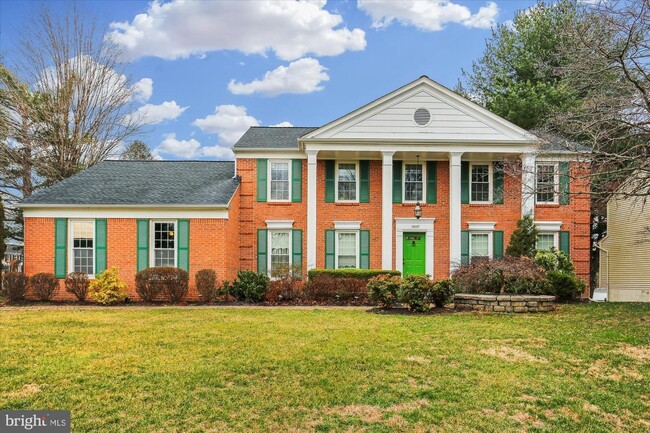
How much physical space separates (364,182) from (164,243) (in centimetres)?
805

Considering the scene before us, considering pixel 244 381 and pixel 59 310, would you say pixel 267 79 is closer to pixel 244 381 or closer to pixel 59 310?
pixel 59 310

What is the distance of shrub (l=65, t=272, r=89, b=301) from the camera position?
15.3m

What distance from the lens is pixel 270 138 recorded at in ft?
65.0

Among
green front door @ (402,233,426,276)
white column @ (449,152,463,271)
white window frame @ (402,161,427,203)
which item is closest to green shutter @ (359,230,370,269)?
green front door @ (402,233,426,276)

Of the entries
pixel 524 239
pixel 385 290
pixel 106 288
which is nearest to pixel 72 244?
pixel 106 288

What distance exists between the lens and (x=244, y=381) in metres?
6.15

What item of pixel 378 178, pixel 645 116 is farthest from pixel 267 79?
pixel 645 116

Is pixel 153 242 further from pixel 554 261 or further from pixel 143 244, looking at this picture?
pixel 554 261

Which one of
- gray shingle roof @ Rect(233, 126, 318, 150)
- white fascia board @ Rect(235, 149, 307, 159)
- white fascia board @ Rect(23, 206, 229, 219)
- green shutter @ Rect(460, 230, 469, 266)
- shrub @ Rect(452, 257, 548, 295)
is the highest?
gray shingle roof @ Rect(233, 126, 318, 150)

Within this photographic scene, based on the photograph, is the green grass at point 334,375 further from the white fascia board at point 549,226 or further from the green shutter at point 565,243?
the green shutter at point 565,243

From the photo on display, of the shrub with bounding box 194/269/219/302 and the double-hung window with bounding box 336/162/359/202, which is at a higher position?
the double-hung window with bounding box 336/162/359/202

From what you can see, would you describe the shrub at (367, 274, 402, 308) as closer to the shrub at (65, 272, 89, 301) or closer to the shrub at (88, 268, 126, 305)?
the shrub at (88, 268, 126, 305)

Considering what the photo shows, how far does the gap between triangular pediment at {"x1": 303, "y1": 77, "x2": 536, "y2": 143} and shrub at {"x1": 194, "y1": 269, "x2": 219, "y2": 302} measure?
261 inches

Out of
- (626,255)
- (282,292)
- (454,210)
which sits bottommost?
(282,292)
